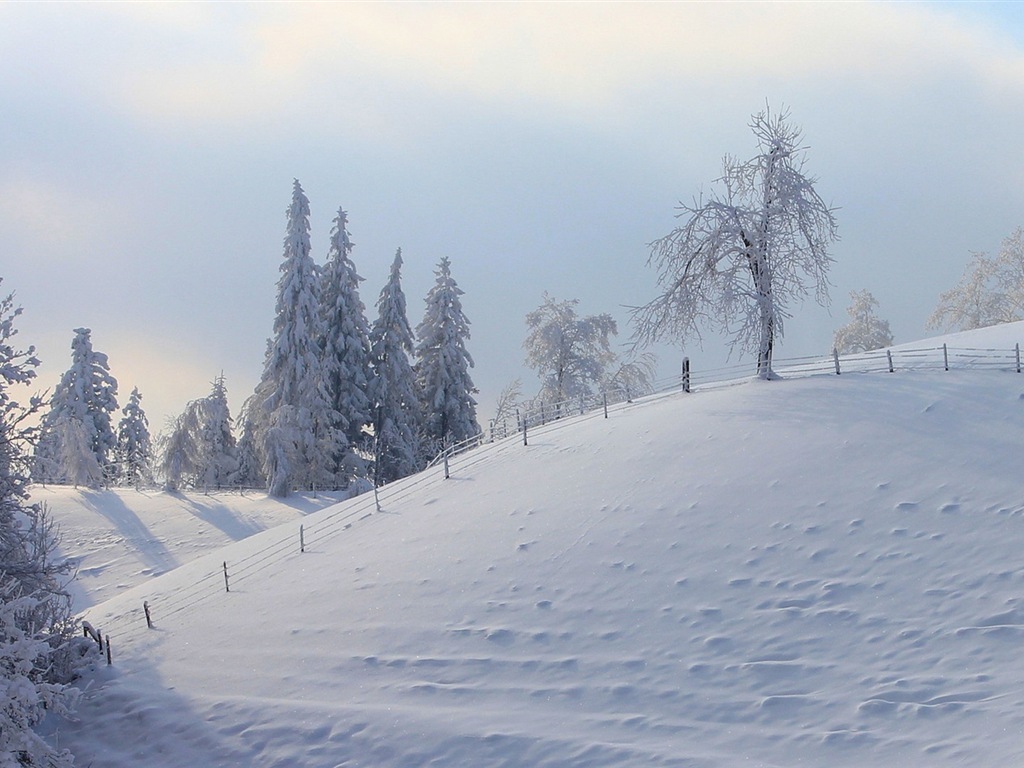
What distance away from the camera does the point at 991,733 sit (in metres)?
15.6

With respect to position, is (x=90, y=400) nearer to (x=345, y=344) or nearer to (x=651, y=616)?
(x=345, y=344)

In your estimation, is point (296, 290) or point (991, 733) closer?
point (991, 733)

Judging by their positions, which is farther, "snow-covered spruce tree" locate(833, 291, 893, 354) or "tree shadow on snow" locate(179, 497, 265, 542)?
"snow-covered spruce tree" locate(833, 291, 893, 354)

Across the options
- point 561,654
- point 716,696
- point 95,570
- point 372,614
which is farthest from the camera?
point 95,570

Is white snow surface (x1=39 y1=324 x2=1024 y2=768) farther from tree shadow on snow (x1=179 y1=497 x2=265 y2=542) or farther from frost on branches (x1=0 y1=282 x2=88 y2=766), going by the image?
tree shadow on snow (x1=179 y1=497 x2=265 y2=542)

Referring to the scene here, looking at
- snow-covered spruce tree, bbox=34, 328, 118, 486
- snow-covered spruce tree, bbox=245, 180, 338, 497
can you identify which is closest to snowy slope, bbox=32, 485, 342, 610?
snow-covered spruce tree, bbox=245, 180, 338, 497

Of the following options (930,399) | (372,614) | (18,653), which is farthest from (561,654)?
(930,399)

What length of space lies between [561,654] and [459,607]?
3264 mm

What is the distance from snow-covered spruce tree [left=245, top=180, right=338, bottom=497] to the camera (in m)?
52.0

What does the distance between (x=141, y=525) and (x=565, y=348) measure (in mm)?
23949

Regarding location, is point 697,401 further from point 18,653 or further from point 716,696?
point 18,653

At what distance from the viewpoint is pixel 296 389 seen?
176 feet

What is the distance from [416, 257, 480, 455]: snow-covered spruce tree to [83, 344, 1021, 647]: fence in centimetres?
2141

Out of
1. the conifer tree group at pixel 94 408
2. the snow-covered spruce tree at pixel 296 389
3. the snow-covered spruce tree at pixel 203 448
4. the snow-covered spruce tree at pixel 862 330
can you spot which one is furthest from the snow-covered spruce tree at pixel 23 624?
the snow-covered spruce tree at pixel 862 330
